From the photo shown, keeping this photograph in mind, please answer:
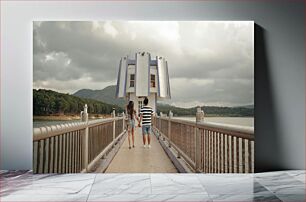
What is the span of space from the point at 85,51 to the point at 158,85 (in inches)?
34.5

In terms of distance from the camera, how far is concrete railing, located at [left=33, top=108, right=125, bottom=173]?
4789 millimetres

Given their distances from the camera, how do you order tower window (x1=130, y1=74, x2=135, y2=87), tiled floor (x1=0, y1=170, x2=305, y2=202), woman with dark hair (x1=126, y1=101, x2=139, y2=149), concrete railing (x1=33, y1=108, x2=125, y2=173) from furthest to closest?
woman with dark hair (x1=126, y1=101, x2=139, y2=149) → tower window (x1=130, y1=74, x2=135, y2=87) → concrete railing (x1=33, y1=108, x2=125, y2=173) → tiled floor (x1=0, y1=170, x2=305, y2=202)

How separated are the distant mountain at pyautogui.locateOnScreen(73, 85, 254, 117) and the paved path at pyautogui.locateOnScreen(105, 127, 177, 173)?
36 centimetres

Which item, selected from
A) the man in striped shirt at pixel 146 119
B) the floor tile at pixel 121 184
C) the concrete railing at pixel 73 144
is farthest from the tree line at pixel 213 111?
the floor tile at pixel 121 184

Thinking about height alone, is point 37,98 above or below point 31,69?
below

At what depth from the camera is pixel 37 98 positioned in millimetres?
4871

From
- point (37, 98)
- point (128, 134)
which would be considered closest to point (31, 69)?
point (37, 98)

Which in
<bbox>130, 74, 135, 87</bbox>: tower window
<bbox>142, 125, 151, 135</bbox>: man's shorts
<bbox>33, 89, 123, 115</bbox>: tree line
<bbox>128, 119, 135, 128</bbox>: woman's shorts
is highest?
<bbox>130, 74, 135, 87</bbox>: tower window

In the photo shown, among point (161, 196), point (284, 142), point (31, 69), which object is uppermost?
point (31, 69)

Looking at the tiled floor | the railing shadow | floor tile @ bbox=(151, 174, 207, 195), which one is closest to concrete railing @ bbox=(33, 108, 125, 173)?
the tiled floor

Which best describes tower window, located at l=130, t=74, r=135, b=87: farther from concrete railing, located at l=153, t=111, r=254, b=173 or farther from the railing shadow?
the railing shadow

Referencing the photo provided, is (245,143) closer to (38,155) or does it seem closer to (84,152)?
(84,152)

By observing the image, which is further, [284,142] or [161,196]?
[284,142]

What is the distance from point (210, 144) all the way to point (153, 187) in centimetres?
109
